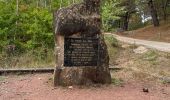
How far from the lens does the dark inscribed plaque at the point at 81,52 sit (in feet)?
34.6

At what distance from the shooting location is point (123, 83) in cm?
1101

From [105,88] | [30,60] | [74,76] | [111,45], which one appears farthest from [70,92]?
[111,45]

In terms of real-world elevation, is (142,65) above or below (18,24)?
below

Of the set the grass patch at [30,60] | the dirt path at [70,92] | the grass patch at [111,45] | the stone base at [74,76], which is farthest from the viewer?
the grass patch at [111,45]

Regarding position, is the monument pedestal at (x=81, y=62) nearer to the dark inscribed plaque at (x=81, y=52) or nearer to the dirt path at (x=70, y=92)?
the dark inscribed plaque at (x=81, y=52)

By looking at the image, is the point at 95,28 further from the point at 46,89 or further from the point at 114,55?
the point at 114,55

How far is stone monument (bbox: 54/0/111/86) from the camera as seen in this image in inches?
413

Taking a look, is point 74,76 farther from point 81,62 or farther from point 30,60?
point 30,60

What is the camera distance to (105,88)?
1030 cm

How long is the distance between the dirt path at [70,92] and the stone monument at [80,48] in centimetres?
37

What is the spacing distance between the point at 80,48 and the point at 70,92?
1392mm

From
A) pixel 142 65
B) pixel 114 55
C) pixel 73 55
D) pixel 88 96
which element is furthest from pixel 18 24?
pixel 88 96

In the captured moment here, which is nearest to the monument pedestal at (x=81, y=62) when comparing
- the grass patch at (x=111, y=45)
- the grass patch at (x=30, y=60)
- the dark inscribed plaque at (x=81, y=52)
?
the dark inscribed plaque at (x=81, y=52)

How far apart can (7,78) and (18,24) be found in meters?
7.70
